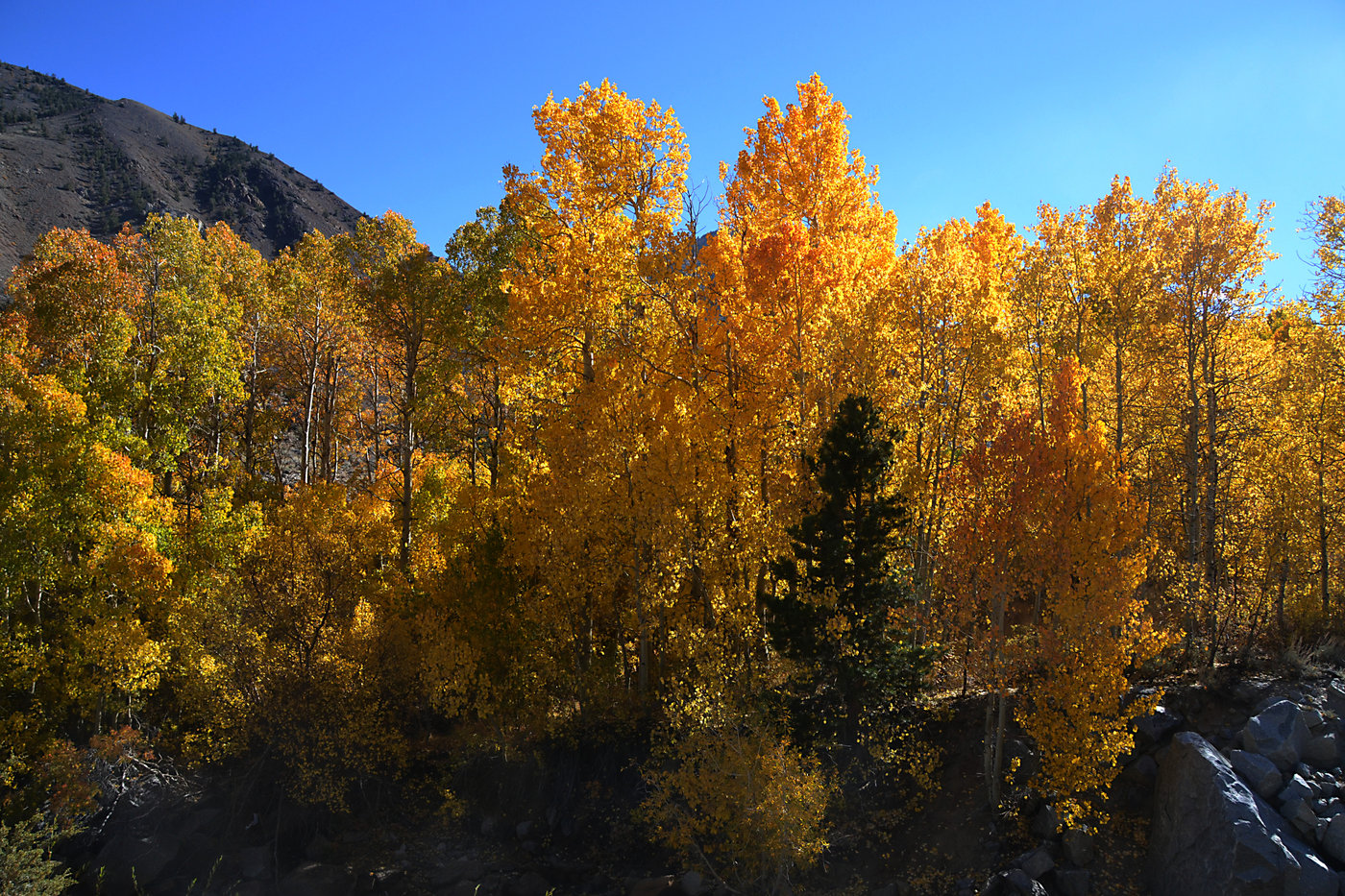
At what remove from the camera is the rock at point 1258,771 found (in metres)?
14.2

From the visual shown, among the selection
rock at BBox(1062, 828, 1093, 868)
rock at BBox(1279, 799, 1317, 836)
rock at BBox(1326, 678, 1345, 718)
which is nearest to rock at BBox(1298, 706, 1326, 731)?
rock at BBox(1326, 678, 1345, 718)

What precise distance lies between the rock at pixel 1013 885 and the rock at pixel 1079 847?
0.95 meters

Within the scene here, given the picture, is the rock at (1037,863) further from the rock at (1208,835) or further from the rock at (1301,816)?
the rock at (1301,816)

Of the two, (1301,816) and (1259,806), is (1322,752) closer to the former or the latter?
(1301,816)

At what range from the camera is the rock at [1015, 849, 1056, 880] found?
562 inches

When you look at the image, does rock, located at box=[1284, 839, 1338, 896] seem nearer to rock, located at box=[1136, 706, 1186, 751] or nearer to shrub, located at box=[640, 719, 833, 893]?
rock, located at box=[1136, 706, 1186, 751]

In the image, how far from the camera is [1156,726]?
16062mm

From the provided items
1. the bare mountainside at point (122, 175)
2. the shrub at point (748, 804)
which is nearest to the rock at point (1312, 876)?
the shrub at point (748, 804)

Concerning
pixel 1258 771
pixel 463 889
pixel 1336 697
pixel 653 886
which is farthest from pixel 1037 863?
pixel 463 889

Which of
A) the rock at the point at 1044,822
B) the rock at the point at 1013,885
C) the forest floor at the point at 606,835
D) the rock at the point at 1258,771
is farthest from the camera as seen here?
the forest floor at the point at 606,835

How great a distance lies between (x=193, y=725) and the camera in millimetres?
22156

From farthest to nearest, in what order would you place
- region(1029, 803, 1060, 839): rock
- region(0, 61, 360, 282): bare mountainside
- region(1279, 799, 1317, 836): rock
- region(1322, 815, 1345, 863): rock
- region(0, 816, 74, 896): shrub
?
1. region(0, 61, 360, 282): bare mountainside
2. region(0, 816, 74, 896): shrub
3. region(1029, 803, 1060, 839): rock
4. region(1279, 799, 1317, 836): rock
5. region(1322, 815, 1345, 863): rock

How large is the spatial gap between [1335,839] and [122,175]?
413 feet

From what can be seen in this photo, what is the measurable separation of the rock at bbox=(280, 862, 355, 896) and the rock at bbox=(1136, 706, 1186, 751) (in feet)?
61.2
